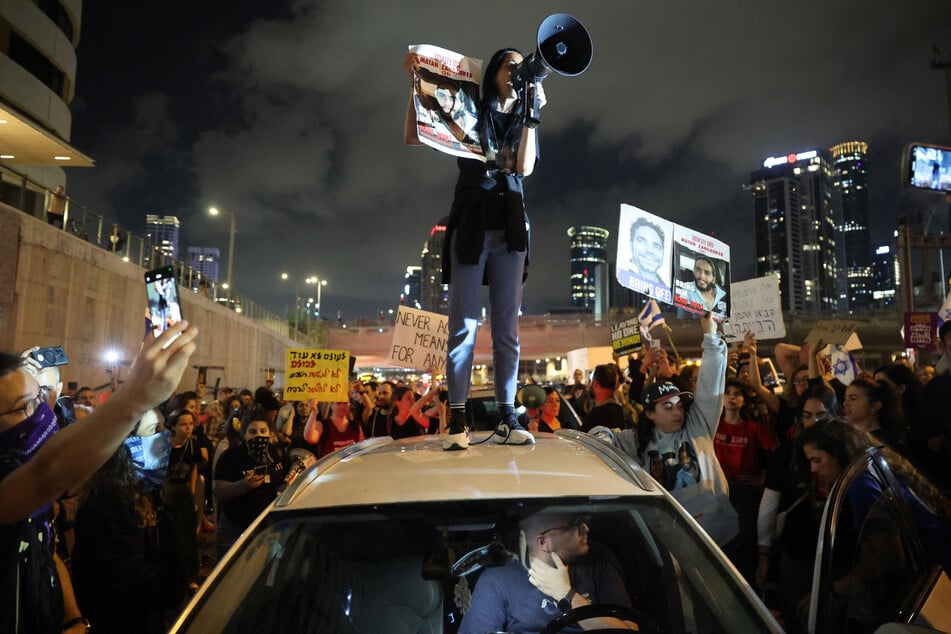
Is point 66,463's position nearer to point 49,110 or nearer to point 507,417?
point 507,417

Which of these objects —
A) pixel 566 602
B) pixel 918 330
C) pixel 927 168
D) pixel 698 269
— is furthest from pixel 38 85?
pixel 566 602

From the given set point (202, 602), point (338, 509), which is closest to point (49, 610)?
point (202, 602)

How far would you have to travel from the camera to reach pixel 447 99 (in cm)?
366

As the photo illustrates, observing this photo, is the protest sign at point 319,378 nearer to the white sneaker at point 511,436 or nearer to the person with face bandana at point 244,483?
the person with face bandana at point 244,483

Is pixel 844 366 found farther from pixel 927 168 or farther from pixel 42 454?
pixel 42 454

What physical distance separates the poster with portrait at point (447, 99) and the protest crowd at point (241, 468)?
1.83 meters

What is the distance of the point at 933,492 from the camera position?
2367mm

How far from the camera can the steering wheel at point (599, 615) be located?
206 cm

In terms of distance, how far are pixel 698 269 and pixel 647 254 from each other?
1.00 m

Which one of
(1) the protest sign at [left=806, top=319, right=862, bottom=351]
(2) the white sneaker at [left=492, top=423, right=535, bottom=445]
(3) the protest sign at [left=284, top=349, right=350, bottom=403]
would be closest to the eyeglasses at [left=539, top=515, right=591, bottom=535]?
(2) the white sneaker at [left=492, top=423, right=535, bottom=445]

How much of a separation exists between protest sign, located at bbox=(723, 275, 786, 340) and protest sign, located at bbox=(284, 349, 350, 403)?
5.43 metres

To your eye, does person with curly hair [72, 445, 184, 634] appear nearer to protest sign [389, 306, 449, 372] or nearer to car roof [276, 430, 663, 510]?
car roof [276, 430, 663, 510]

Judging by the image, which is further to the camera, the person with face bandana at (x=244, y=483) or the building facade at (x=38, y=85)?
the building facade at (x=38, y=85)

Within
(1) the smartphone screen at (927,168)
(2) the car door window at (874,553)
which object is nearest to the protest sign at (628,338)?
(1) the smartphone screen at (927,168)
